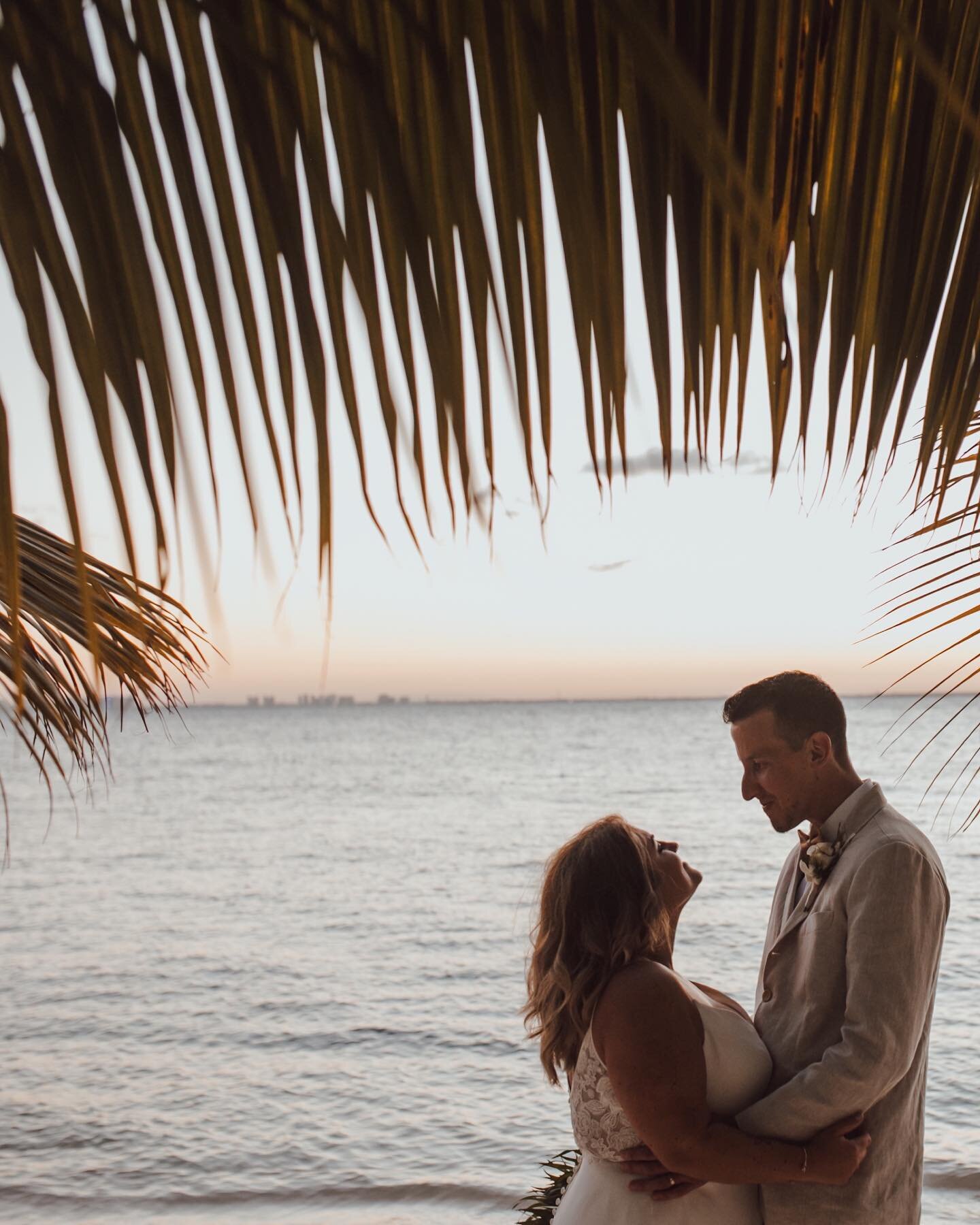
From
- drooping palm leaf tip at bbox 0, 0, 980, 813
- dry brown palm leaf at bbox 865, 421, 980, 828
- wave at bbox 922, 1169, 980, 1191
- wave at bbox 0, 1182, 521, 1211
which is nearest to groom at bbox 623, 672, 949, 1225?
dry brown palm leaf at bbox 865, 421, 980, 828

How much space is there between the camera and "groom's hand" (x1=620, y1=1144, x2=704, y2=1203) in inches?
97.7

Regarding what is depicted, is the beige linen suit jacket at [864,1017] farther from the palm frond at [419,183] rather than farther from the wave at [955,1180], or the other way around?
the wave at [955,1180]

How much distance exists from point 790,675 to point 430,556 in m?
2.39

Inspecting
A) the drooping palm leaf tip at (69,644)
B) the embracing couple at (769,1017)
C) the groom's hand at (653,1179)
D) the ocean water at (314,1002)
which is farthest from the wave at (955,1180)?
the drooping palm leaf tip at (69,644)

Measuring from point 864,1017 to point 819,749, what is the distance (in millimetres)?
645

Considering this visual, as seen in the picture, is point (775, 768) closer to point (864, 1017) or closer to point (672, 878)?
point (672, 878)

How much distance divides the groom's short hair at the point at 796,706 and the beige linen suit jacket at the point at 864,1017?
0.18 meters

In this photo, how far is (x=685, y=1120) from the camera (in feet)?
7.78

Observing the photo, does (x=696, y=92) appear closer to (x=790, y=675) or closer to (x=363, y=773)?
(x=790, y=675)

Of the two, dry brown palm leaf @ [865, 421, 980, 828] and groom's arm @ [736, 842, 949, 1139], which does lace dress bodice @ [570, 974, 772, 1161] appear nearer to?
groom's arm @ [736, 842, 949, 1139]

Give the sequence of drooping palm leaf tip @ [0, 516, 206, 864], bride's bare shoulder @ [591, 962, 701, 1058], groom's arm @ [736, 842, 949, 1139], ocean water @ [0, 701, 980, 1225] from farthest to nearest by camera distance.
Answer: ocean water @ [0, 701, 980, 1225] → bride's bare shoulder @ [591, 962, 701, 1058] → groom's arm @ [736, 842, 949, 1139] → drooping palm leaf tip @ [0, 516, 206, 864]

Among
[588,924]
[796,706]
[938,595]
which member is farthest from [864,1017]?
[938,595]

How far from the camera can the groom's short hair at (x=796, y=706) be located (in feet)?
8.82

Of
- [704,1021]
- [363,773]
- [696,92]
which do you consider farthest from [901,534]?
[363,773]
